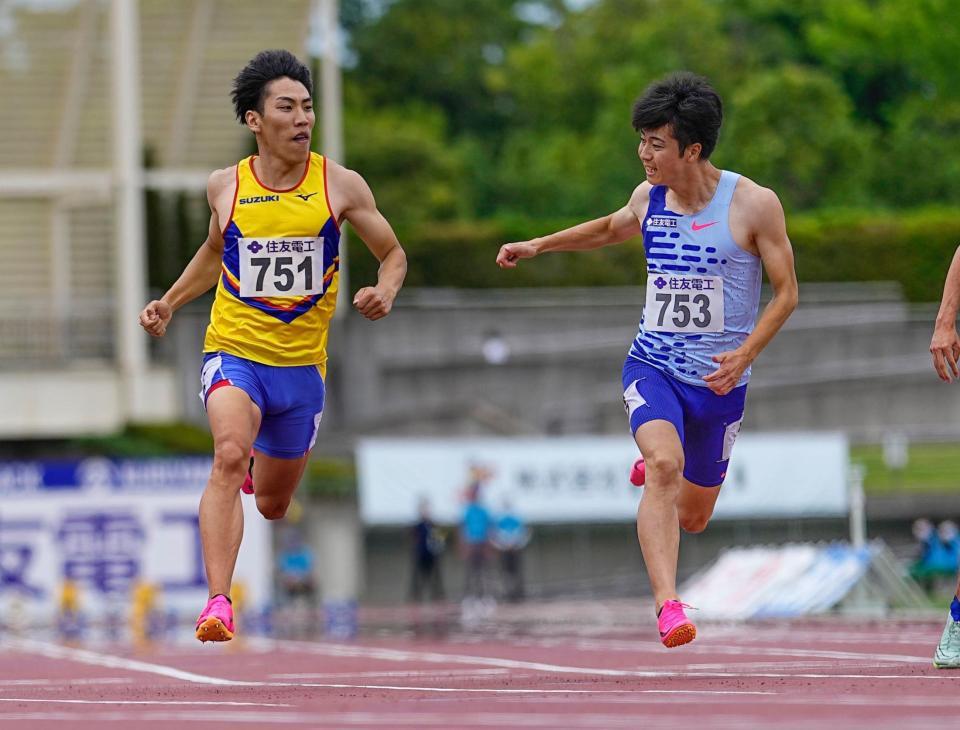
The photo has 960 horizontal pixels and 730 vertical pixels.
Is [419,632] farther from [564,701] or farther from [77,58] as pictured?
[77,58]

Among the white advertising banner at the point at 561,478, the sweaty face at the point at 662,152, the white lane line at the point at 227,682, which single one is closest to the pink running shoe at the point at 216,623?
the white lane line at the point at 227,682

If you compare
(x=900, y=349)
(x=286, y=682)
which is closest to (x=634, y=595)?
(x=900, y=349)

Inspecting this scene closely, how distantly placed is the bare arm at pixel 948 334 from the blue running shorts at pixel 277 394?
3.07 metres

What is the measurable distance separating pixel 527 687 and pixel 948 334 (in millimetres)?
2370

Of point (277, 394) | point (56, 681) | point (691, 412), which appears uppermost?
point (277, 394)

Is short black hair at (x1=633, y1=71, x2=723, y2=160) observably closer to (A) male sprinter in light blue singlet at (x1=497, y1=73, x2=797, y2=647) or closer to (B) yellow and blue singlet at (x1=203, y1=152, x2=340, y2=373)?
(A) male sprinter in light blue singlet at (x1=497, y1=73, x2=797, y2=647)

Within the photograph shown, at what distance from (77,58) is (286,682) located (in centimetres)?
3012

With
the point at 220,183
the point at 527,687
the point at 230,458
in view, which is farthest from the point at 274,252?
the point at 527,687

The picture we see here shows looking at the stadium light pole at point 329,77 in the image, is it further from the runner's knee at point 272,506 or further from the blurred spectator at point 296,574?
the runner's knee at point 272,506

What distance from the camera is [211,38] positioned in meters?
39.2

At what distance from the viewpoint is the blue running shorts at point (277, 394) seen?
10.2m

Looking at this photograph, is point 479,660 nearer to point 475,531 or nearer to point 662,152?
point 662,152

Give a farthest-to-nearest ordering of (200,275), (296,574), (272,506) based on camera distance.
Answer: (296,574) → (272,506) → (200,275)

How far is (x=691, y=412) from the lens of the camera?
10445 mm
